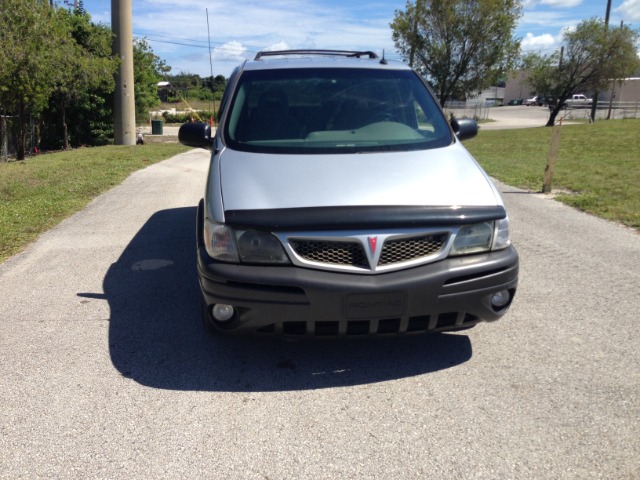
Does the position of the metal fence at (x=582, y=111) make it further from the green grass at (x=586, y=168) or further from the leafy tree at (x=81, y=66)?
the leafy tree at (x=81, y=66)

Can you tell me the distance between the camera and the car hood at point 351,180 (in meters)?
3.60

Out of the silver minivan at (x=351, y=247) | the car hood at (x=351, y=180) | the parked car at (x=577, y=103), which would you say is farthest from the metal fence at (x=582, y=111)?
the silver minivan at (x=351, y=247)

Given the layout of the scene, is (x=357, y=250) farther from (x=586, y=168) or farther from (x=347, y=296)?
(x=586, y=168)

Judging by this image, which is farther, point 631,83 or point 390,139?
point 631,83

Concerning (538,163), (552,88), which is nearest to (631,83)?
(552,88)

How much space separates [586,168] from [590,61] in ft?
105

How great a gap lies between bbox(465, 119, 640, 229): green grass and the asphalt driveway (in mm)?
4231

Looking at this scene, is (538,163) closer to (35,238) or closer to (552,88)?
(35,238)

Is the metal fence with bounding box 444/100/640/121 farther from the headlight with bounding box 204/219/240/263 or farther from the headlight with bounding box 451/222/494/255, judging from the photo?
the headlight with bounding box 204/219/240/263

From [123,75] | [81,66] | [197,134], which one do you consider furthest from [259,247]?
[123,75]

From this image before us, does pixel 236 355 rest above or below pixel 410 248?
below

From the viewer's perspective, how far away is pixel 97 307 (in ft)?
16.1

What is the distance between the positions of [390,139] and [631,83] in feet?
264

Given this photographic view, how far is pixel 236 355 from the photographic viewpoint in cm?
405
